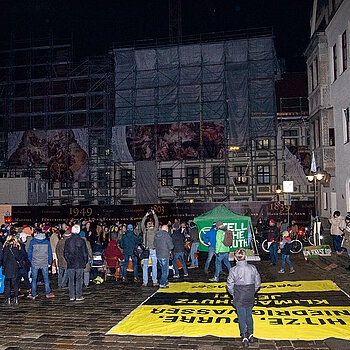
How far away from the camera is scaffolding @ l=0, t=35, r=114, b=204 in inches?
1599

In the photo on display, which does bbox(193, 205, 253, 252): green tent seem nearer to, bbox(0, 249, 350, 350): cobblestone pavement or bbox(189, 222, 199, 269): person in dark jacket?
bbox(189, 222, 199, 269): person in dark jacket

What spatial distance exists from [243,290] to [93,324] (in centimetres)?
353

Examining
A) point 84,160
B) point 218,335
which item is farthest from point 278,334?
point 84,160

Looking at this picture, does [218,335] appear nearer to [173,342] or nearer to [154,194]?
[173,342]

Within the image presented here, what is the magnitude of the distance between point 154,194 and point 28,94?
16671 mm

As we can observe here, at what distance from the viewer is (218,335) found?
26.5 feet

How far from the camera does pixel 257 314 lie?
9.39 m

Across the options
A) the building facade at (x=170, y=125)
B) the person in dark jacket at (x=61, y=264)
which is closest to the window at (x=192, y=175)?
the building facade at (x=170, y=125)

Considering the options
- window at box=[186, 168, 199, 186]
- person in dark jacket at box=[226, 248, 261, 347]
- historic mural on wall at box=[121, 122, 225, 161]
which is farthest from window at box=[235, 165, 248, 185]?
person in dark jacket at box=[226, 248, 261, 347]

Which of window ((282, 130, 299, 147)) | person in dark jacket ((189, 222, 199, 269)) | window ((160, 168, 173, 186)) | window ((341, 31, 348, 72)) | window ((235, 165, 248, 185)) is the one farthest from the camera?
window ((160, 168, 173, 186))

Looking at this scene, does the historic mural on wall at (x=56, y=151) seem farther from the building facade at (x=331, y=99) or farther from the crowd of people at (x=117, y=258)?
the crowd of people at (x=117, y=258)

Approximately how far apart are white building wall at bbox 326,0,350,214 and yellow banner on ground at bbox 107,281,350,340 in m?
11.3

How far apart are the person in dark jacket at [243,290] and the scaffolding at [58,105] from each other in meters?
31.8

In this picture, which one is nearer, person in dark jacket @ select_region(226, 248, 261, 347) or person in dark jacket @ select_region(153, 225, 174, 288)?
person in dark jacket @ select_region(226, 248, 261, 347)
